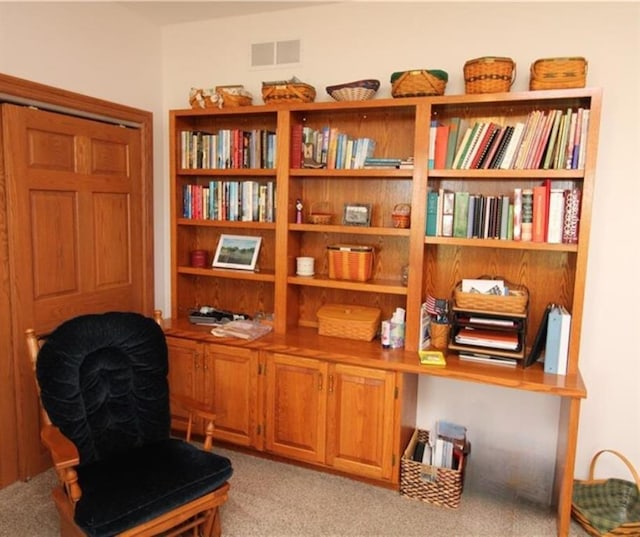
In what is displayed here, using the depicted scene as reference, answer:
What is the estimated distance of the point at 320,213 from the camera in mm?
3008

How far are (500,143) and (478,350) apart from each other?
1038 mm

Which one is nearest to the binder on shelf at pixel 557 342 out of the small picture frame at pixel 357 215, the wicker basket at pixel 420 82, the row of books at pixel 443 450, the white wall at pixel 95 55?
the row of books at pixel 443 450

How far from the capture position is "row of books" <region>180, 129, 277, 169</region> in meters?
2.99

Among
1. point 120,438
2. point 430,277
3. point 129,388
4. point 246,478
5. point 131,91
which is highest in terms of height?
point 131,91

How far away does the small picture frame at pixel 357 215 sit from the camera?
9.36 feet

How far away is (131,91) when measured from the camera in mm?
3135

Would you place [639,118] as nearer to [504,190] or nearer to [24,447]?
[504,190]

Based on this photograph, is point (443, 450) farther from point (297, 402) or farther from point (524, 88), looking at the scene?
point (524, 88)

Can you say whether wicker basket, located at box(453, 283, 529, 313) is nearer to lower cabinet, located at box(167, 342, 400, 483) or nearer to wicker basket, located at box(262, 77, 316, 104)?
lower cabinet, located at box(167, 342, 400, 483)

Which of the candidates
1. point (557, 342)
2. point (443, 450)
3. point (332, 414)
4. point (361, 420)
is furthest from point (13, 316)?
point (557, 342)

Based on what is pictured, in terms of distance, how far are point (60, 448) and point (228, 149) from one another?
186 cm

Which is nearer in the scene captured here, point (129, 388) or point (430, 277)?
point (129, 388)

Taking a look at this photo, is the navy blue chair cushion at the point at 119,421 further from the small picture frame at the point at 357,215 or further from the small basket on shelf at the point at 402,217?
the small basket on shelf at the point at 402,217

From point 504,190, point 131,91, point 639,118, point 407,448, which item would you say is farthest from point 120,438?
point 639,118
